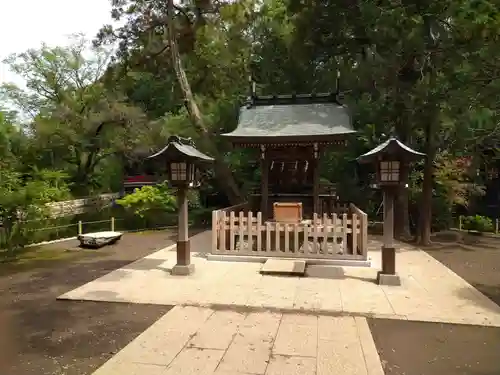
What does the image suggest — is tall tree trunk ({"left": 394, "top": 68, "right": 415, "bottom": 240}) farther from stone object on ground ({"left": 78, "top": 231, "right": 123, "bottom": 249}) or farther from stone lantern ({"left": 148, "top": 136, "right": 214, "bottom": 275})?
stone object on ground ({"left": 78, "top": 231, "right": 123, "bottom": 249})

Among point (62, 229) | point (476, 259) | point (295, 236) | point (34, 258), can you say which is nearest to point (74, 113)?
point (62, 229)

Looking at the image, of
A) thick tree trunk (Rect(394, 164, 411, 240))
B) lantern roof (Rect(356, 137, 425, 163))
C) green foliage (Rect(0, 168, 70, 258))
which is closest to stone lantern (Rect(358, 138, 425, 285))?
lantern roof (Rect(356, 137, 425, 163))

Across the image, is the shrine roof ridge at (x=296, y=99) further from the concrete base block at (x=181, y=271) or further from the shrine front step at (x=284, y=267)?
the concrete base block at (x=181, y=271)

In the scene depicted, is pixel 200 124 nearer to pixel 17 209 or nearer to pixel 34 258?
pixel 17 209

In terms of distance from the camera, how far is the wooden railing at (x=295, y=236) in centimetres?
929

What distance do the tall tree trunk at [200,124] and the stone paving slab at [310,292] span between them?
27.5 ft

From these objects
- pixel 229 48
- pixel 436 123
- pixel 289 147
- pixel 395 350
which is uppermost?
pixel 229 48

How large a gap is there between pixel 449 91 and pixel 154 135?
13.1m

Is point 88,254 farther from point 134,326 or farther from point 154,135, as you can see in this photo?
point 154,135

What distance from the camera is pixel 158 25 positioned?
16.7 meters

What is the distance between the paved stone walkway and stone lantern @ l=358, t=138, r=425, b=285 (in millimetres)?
2338

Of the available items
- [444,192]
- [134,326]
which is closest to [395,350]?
[134,326]

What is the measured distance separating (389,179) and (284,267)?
299cm

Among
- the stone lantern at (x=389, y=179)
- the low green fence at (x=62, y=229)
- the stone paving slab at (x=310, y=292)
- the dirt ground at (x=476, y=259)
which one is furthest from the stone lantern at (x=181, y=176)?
the dirt ground at (x=476, y=259)
